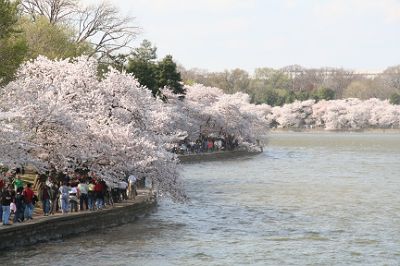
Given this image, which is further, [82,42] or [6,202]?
[82,42]

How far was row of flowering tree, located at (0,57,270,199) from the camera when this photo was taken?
28.5m

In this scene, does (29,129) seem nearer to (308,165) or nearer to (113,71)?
(113,71)

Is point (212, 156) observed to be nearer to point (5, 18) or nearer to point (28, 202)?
point (5, 18)

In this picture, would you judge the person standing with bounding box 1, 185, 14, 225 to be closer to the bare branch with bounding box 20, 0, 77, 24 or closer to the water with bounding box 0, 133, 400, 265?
the water with bounding box 0, 133, 400, 265

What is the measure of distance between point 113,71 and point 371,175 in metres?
25.4

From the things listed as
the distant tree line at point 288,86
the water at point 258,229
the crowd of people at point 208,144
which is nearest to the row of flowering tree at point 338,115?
the distant tree line at point 288,86

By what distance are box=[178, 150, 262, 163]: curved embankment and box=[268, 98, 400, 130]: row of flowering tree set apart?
73857 mm

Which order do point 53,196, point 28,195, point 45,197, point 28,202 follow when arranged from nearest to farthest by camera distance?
point 28,195, point 28,202, point 45,197, point 53,196

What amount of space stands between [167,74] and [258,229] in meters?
41.1

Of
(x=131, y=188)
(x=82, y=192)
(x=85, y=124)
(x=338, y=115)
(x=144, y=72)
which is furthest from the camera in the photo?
(x=338, y=115)

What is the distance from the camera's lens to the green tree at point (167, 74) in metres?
69.8

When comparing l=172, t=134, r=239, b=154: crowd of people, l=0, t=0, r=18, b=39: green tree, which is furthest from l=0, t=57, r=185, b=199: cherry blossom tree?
l=172, t=134, r=239, b=154: crowd of people

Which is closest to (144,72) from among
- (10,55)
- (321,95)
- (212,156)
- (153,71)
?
(153,71)

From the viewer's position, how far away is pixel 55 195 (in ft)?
92.5
